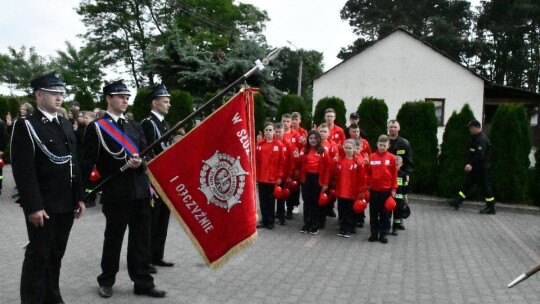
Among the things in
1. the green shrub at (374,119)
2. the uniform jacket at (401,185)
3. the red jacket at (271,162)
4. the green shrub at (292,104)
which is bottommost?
the uniform jacket at (401,185)

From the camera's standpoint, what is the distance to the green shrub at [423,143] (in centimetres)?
1412

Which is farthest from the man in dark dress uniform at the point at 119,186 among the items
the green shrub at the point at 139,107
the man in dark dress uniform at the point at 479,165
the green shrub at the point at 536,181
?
the green shrub at the point at 139,107

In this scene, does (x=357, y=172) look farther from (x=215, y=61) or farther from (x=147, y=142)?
(x=215, y=61)

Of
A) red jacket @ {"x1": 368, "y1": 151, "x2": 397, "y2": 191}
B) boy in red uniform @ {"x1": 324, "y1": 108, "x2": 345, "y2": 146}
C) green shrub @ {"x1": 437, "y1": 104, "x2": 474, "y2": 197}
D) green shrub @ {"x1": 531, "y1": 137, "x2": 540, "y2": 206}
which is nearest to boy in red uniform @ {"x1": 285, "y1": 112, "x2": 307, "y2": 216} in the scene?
boy in red uniform @ {"x1": 324, "y1": 108, "x2": 345, "y2": 146}

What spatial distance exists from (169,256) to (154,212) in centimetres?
109

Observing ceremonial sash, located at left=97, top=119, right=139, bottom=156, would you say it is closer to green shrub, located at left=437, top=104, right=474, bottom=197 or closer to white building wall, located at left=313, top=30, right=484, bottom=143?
green shrub, located at left=437, top=104, right=474, bottom=197

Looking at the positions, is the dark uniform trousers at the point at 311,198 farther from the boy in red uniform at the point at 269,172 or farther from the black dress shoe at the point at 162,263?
the black dress shoe at the point at 162,263

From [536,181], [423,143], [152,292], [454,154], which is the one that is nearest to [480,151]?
[454,154]

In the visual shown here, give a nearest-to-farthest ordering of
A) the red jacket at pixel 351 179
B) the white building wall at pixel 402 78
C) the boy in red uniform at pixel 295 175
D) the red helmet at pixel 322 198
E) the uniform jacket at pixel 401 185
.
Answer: the red jacket at pixel 351 179 < the red helmet at pixel 322 198 < the uniform jacket at pixel 401 185 < the boy in red uniform at pixel 295 175 < the white building wall at pixel 402 78

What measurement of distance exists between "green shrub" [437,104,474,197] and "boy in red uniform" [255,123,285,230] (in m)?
5.87

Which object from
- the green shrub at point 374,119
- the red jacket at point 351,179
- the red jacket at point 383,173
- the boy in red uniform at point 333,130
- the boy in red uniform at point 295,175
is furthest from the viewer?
the green shrub at point 374,119

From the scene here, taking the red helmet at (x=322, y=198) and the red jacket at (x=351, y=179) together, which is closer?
the red jacket at (x=351, y=179)

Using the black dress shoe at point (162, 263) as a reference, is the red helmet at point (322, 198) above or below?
above

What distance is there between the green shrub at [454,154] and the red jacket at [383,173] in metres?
5.44
